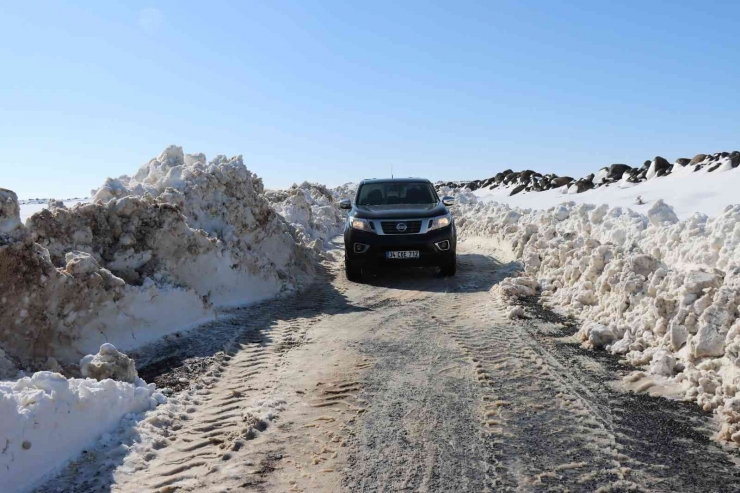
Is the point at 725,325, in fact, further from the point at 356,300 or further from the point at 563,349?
the point at 356,300

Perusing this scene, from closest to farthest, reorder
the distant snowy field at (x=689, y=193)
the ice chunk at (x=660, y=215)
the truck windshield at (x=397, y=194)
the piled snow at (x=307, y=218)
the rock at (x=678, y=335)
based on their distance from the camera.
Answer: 1. the rock at (x=678, y=335)
2. the ice chunk at (x=660, y=215)
3. the distant snowy field at (x=689, y=193)
4. the truck windshield at (x=397, y=194)
5. the piled snow at (x=307, y=218)

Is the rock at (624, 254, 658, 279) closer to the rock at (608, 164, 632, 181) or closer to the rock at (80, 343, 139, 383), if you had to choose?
the rock at (80, 343, 139, 383)

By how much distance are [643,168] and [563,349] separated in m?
23.4

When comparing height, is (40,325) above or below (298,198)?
below

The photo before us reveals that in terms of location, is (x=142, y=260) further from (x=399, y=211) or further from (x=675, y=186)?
(x=675, y=186)

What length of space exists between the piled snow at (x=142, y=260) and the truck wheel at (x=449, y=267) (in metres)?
2.52

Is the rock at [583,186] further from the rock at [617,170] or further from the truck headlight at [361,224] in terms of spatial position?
the truck headlight at [361,224]

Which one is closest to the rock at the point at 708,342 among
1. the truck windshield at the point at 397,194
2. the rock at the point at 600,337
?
Result: the rock at the point at 600,337

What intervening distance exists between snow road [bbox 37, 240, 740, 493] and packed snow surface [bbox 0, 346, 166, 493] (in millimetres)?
144

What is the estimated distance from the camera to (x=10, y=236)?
5.71 metres

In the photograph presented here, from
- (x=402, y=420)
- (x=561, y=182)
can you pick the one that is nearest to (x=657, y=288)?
(x=402, y=420)

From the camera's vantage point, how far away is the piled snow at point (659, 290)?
188 inches

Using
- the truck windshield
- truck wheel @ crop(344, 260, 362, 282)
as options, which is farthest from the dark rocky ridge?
truck wheel @ crop(344, 260, 362, 282)

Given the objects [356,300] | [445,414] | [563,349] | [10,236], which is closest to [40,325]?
[10,236]
